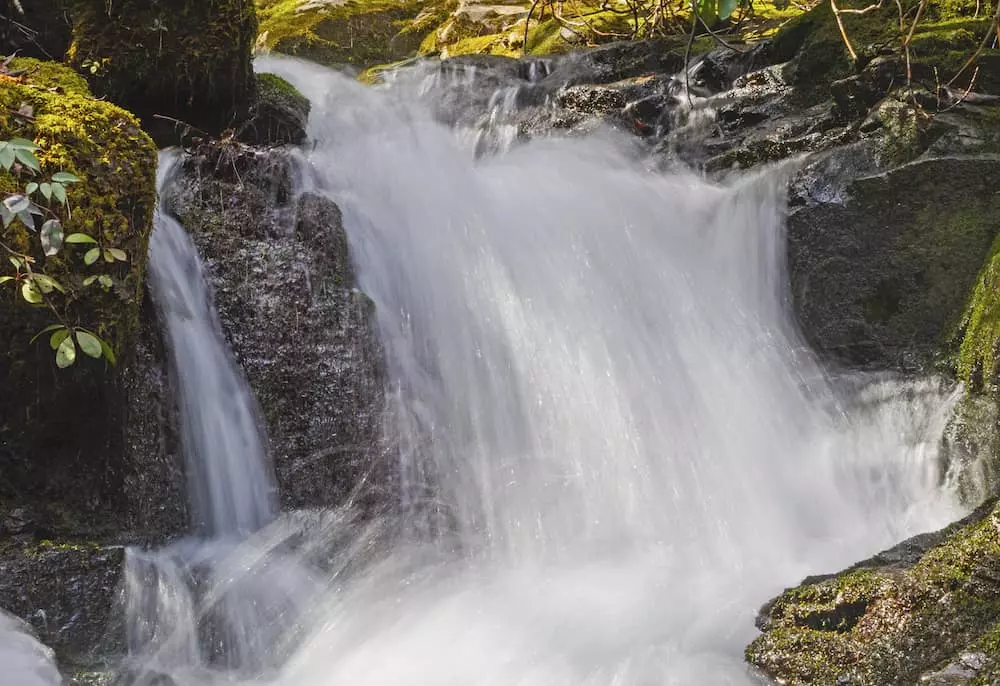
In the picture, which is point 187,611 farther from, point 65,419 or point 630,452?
point 630,452

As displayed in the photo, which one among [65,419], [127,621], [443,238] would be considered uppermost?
[443,238]

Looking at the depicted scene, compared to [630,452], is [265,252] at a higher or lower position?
higher

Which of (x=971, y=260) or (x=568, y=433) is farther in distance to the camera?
(x=971, y=260)

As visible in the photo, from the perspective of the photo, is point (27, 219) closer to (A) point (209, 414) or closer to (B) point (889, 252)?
(A) point (209, 414)

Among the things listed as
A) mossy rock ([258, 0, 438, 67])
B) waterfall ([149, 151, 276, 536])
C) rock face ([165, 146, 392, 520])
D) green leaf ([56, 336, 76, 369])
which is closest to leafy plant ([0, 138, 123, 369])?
green leaf ([56, 336, 76, 369])

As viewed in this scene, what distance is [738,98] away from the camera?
674cm

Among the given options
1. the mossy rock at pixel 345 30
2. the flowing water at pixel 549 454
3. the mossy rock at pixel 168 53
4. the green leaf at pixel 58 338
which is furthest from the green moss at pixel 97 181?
the mossy rock at pixel 345 30

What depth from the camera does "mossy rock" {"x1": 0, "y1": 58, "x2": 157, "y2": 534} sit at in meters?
3.18

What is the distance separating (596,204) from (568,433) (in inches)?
80.2

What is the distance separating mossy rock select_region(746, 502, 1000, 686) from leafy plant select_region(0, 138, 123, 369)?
254 centimetres

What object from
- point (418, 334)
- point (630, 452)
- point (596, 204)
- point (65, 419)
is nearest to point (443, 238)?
point (418, 334)

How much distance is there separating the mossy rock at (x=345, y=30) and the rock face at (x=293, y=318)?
633 centimetres

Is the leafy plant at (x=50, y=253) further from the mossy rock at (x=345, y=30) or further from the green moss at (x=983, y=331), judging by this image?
the mossy rock at (x=345, y=30)

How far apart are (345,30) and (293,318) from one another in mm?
7922
